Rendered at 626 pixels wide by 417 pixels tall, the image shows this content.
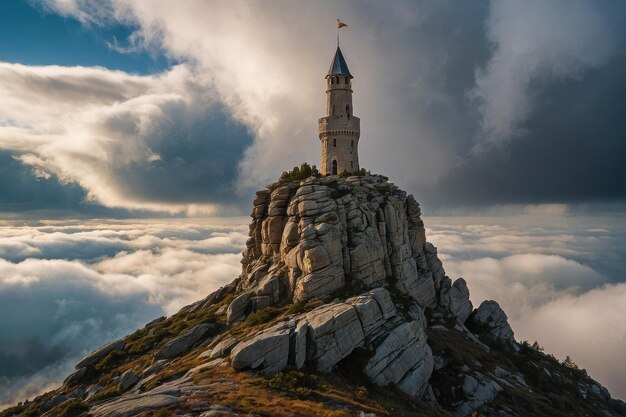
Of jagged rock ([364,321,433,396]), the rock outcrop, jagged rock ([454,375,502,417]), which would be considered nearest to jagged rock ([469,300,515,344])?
the rock outcrop

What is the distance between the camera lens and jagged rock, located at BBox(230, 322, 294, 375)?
1348 inches

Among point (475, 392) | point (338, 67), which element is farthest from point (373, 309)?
point (338, 67)

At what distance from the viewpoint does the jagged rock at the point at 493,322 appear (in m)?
74.7

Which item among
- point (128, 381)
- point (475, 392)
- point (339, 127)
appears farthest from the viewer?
point (339, 127)

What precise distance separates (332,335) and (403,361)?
31.0 ft

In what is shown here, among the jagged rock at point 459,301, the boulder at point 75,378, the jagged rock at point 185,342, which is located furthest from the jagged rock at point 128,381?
the jagged rock at point 459,301

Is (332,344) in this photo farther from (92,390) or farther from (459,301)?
(459,301)

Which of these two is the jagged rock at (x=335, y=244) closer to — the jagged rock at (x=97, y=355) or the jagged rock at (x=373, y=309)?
the jagged rock at (x=373, y=309)

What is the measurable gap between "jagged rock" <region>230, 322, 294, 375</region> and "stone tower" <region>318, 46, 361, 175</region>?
5045 centimetres

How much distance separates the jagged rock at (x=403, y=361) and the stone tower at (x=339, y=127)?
4359cm

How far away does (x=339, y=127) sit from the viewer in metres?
81.6

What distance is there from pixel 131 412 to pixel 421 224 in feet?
207

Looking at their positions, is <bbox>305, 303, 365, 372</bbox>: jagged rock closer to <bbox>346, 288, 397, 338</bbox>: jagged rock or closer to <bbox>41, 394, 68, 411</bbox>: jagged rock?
<bbox>346, 288, 397, 338</bbox>: jagged rock

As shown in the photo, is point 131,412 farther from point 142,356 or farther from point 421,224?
point 421,224
